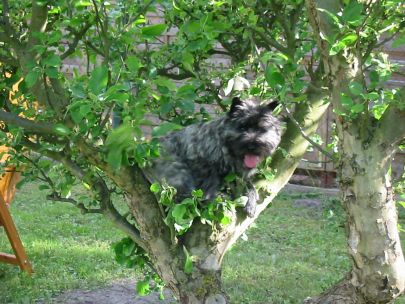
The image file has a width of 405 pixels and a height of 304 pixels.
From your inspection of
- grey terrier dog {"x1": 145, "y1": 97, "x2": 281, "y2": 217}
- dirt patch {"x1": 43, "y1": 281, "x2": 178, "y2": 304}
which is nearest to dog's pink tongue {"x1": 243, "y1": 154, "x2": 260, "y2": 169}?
grey terrier dog {"x1": 145, "y1": 97, "x2": 281, "y2": 217}

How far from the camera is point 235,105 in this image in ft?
12.1

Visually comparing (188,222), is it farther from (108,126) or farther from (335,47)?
(335,47)

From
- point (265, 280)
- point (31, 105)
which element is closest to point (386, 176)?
point (31, 105)

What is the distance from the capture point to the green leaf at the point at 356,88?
2404mm

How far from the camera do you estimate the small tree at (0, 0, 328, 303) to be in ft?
8.23

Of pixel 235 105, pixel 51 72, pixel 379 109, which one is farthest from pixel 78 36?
pixel 379 109

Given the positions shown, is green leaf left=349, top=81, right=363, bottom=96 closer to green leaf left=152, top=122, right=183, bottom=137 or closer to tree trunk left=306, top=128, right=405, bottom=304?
tree trunk left=306, top=128, right=405, bottom=304

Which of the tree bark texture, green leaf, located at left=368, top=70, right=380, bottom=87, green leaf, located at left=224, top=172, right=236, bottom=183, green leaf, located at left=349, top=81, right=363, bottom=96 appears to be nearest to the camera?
green leaf, located at left=349, top=81, right=363, bottom=96

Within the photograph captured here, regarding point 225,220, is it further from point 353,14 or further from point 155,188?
point 353,14

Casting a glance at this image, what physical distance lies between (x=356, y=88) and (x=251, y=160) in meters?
1.33

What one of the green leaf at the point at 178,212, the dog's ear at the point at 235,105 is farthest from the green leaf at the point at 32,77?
the dog's ear at the point at 235,105

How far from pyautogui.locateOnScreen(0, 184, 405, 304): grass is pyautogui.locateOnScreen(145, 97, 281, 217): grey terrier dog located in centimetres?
127

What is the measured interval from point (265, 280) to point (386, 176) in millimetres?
3450

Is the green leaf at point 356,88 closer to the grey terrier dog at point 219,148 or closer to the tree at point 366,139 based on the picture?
the tree at point 366,139
